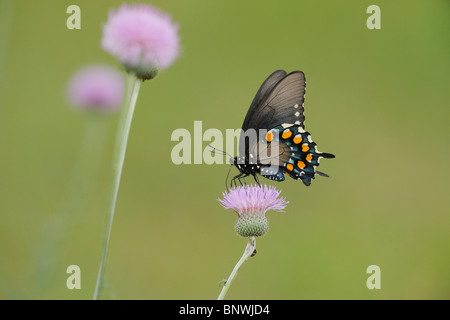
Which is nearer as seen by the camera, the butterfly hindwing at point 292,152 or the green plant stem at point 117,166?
the green plant stem at point 117,166

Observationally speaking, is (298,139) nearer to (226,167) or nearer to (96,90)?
(96,90)

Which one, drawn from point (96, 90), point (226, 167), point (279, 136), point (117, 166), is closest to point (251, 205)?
point (117, 166)

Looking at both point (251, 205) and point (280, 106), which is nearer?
point (251, 205)

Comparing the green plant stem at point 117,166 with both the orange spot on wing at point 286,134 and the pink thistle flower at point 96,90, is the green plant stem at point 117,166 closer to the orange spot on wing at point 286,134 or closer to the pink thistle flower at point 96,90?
the orange spot on wing at point 286,134

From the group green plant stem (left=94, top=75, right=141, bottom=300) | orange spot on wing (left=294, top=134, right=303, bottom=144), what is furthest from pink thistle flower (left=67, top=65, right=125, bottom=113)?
green plant stem (left=94, top=75, right=141, bottom=300)

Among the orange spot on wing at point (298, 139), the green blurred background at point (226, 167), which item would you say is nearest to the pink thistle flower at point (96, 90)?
the green blurred background at point (226, 167)

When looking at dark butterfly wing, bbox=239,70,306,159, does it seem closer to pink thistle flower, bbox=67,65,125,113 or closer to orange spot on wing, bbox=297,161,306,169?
orange spot on wing, bbox=297,161,306,169
